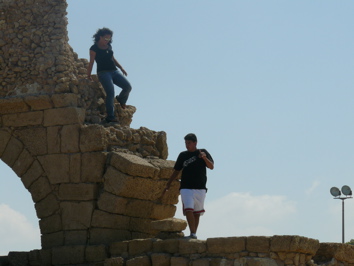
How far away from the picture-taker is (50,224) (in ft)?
44.5

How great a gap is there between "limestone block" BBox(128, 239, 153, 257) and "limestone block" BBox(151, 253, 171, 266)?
0.34m

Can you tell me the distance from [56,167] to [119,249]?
1850 mm

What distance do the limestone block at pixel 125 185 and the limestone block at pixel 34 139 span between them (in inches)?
49.1

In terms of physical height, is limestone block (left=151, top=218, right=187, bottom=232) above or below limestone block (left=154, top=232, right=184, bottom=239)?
above

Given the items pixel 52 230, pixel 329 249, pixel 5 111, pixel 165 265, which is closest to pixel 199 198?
pixel 165 265

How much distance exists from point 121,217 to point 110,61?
2597mm

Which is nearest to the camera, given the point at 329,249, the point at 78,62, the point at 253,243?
the point at 253,243

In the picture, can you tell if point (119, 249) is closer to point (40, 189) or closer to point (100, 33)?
point (40, 189)

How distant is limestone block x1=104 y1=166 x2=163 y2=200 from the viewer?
13.1m

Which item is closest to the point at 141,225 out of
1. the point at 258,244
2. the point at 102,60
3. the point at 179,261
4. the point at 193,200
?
the point at 193,200

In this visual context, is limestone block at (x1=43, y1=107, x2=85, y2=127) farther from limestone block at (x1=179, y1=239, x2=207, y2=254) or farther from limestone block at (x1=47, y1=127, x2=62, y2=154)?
limestone block at (x1=179, y1=239, x2=207, y2=254)

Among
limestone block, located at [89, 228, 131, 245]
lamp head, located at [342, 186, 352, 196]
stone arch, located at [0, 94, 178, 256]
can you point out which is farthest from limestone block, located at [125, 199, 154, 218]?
lamp head, located at [342, 186, 352, 196]

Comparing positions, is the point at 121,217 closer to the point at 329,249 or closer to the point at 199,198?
the point at 199,198

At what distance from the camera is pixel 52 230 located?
13.5 m
